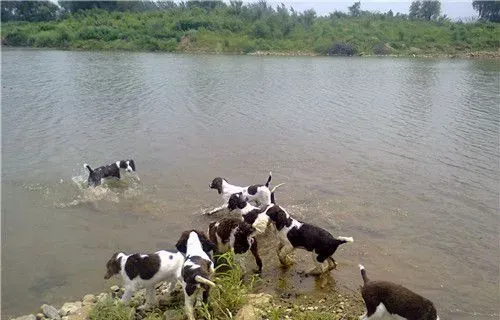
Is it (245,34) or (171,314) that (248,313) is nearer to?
(171,314)

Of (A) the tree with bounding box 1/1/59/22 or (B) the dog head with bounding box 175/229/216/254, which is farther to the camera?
(A) the tree with bounding box 1/1/59/22

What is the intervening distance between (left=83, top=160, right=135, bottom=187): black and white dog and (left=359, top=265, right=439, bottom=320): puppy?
274 inches

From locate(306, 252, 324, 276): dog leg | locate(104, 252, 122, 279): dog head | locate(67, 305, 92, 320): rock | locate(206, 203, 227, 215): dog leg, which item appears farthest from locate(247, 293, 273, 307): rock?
locate(206, 203, 227, 215): dog leg

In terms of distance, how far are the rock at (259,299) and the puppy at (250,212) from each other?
1.06 metres

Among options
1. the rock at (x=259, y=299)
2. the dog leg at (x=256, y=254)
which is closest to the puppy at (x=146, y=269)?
the rock at (x=259, y=299)

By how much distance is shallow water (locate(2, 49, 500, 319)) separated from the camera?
714 cm

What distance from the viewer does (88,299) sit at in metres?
6.25

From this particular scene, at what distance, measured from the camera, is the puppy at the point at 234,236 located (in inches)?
258

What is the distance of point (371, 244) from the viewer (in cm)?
786

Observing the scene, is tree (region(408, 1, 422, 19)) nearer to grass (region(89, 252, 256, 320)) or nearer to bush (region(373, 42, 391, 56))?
bush (region(373, 42, 391, 56))

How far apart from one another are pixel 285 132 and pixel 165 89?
9672 mm

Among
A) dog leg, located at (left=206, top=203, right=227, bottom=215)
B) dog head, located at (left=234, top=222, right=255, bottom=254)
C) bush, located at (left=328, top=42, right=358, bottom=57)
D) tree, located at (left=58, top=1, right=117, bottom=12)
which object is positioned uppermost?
tree, located at (left=58, top=1, right=117, bottom=12)

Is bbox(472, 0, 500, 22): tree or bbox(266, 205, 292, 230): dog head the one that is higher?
bbox(472, 0, 500, 22): tree

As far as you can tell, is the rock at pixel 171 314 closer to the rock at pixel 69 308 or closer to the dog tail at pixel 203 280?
the dog tail at pixel 203 280
